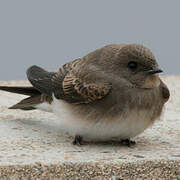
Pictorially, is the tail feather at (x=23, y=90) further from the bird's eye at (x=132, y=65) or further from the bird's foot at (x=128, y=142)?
the bird's eye at (x=132, y=65)

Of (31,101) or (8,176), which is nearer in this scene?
(8,176)

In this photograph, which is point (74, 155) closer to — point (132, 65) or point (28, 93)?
point (132, 65)

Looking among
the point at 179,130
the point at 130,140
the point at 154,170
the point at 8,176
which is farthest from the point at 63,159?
the point at 179,130

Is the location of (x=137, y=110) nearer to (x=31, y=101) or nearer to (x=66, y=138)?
(x=66, y=138)

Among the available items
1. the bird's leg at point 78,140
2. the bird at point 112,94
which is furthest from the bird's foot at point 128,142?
the bird's leg at point 78,140

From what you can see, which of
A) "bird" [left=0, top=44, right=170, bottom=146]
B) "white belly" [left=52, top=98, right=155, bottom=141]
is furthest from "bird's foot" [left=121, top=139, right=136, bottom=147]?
"white belly" [left=52, top=98, right=155, bottom=141]

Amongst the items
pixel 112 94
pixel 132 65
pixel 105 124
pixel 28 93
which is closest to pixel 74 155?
pixel 105 124

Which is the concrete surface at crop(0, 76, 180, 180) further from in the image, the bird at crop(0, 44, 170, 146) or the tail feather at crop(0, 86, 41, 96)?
the tail feather at crop(0, 86, 41, 96)

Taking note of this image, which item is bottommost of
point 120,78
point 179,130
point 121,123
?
point 179,130
